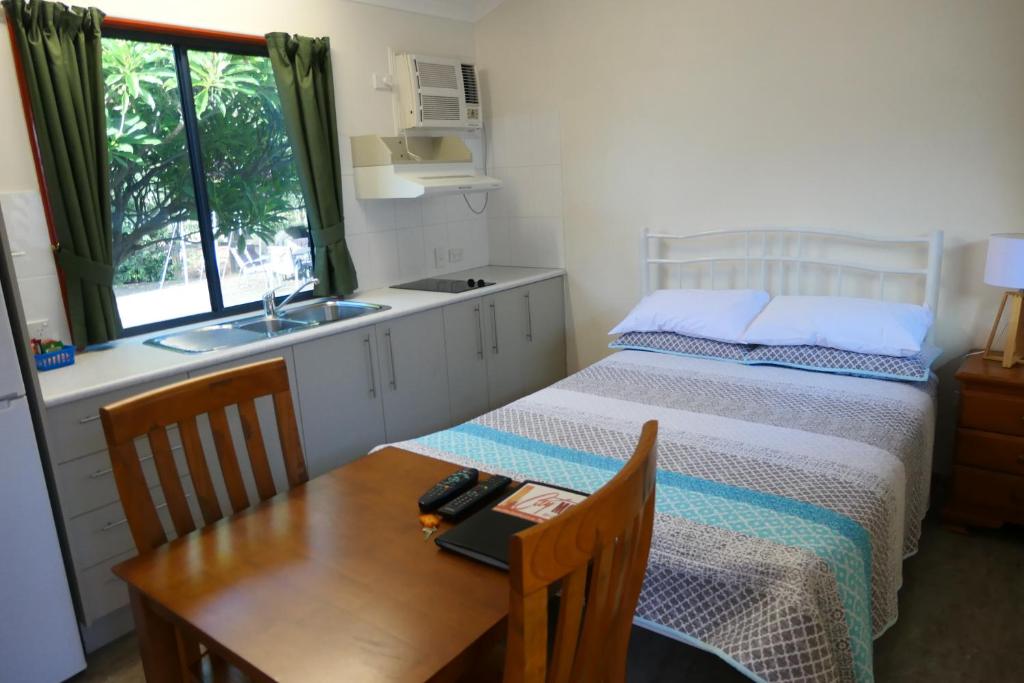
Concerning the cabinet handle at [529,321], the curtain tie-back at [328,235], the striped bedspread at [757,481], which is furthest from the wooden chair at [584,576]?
the cabinet handle at [529,321]

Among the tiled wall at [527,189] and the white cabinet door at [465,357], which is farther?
the tiled wall at [527,189]

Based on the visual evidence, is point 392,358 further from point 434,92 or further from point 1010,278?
point 1010,278

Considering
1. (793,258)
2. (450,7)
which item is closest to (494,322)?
(793,258)

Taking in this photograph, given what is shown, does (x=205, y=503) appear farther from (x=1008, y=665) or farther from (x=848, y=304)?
(x=848, y=304)

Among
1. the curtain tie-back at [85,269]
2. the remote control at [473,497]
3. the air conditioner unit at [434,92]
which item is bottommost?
the remote control at [473,497]

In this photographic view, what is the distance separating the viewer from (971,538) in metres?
2.61

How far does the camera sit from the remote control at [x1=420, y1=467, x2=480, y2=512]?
1.42m

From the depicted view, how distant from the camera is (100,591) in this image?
7.25 ft

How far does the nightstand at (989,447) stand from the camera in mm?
2482

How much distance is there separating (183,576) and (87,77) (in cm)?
207

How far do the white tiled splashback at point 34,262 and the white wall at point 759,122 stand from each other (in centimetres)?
240

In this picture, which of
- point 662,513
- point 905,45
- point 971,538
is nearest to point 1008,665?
point 971,538

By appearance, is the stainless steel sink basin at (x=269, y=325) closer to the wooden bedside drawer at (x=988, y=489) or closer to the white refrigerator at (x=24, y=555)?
the white refrigerator at (x=24, y=555)

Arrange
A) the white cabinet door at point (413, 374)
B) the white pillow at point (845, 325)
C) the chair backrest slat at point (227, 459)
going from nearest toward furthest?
the chair backrest slat at point (227, 459)
the white pillow at point (845, 325)
the white cabinet door at point (413, 374)
